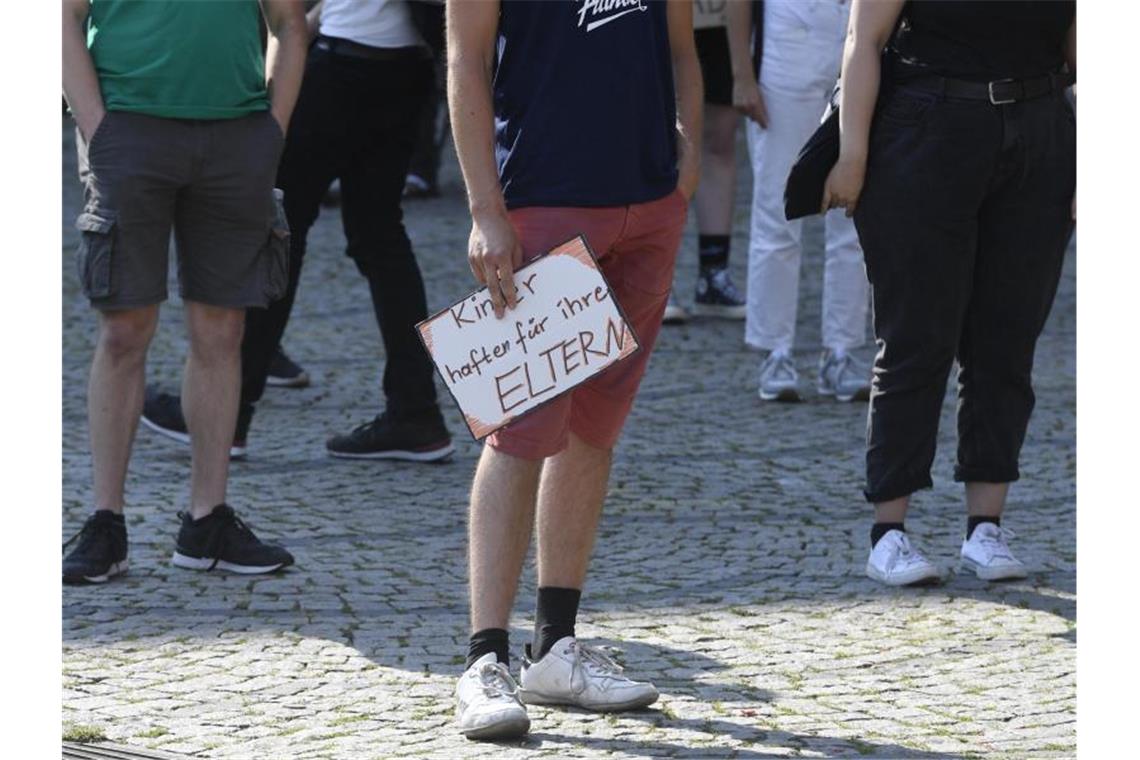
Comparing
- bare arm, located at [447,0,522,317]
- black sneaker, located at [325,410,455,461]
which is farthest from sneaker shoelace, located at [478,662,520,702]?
black sneaker, located at [325,410,455,461]

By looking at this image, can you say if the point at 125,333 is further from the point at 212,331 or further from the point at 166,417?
the point at 166,417

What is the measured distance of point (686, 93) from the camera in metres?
4.68

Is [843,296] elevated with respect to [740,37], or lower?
lower

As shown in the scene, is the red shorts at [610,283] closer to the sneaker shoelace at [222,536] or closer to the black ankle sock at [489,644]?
the black ankle sock at [489,644]

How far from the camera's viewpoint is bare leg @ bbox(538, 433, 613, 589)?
4555mm

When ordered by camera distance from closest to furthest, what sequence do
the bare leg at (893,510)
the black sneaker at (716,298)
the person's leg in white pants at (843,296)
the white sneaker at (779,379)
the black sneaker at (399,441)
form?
the bare leg at (893,510)
the black sneaker at (399,441)
the person's leg in white pants at (843,296)
the white sneaker at (779,379)
the black sneaker at (716,298)

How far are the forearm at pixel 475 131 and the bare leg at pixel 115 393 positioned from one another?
1580mm

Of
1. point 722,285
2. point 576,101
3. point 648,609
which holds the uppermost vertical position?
point 576,101

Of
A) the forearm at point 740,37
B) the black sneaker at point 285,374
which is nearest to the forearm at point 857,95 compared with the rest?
the forearm at point 740,37

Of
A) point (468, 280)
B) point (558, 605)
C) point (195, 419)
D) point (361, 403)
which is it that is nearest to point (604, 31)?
point (558, 605)

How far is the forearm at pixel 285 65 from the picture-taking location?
5.58 meters

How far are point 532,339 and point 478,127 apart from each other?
0.44 metres

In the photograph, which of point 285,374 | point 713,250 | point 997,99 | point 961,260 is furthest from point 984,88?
point 713,250
